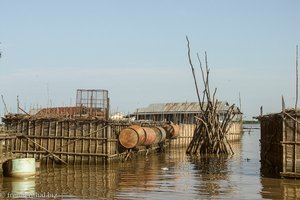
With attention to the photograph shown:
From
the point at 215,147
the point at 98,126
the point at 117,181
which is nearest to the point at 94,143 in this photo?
the point at 98,126

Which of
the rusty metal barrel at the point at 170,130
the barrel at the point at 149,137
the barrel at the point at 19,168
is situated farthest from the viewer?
the rusty metal barrel at the point at 170,130

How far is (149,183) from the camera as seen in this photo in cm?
1970

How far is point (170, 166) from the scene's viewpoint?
27.4 m

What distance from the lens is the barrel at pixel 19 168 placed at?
2059cm

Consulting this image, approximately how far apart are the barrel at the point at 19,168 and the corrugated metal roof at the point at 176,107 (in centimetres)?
3999

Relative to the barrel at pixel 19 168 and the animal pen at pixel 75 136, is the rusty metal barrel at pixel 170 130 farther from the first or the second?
the barrel at pixel 19 168

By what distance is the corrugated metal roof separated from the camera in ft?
198

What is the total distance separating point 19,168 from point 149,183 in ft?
19.5

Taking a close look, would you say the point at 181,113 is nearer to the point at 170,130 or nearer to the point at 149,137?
the point at 170,130

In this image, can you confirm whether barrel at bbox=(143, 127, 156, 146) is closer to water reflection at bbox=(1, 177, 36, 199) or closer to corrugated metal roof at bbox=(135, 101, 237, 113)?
water reflection at bbox=(1, 177, 36, 199)

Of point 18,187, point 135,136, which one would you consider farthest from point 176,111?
point 18,187

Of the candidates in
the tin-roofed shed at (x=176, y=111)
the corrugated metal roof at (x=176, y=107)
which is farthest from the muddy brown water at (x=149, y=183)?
the corrugated metal roof at (x=176, y=107)

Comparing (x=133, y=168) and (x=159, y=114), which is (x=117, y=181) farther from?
(x=159, y=114)

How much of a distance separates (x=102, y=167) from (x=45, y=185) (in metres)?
7.01
